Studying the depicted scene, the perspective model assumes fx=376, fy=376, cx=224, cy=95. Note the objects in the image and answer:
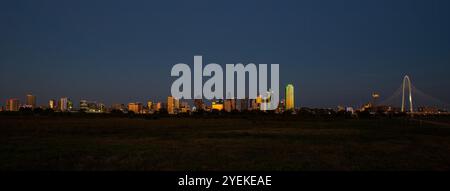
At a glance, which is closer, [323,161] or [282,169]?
[282,169]

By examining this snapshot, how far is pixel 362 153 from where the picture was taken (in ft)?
57.1

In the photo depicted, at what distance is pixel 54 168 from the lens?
12.7 meters
